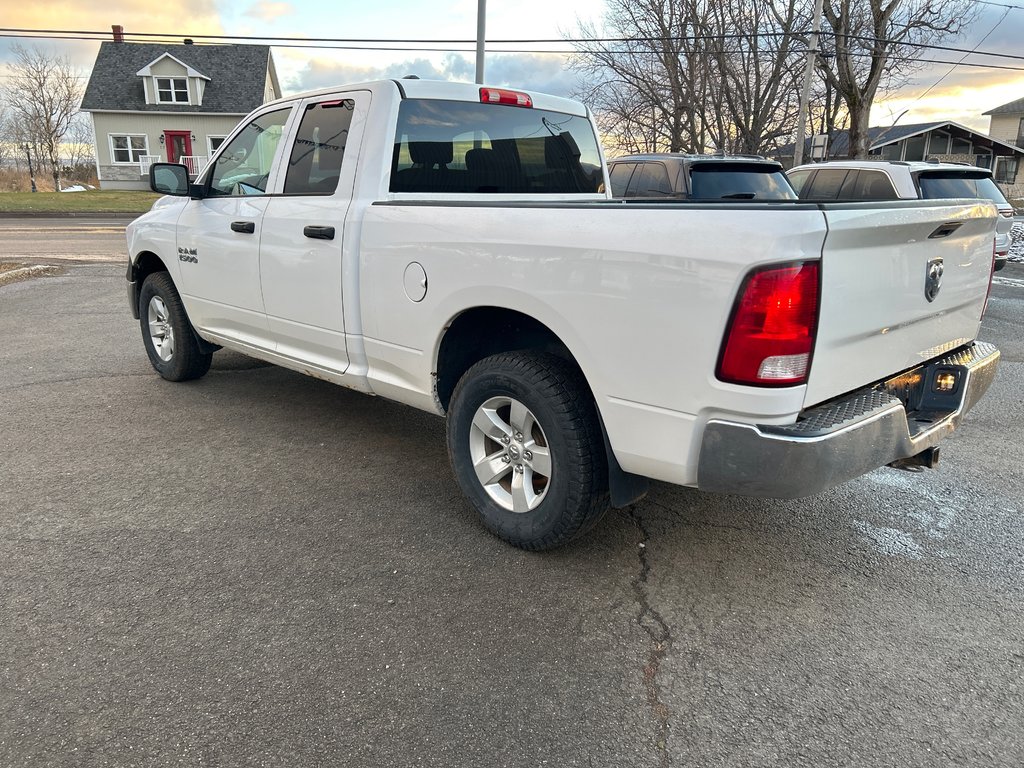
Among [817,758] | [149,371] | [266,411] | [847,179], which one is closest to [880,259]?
[817,758]

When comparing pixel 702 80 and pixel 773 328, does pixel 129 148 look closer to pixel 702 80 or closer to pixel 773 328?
pixel 702 80

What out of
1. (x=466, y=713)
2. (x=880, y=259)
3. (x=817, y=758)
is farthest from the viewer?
(x=880, y=259)

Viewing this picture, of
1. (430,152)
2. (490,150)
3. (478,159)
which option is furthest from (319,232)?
(490,150)

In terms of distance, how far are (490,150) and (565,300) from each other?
1736mm

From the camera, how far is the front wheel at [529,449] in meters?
3.01

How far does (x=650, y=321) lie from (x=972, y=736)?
160 centimetres

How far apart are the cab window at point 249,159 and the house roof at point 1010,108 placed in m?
72.7

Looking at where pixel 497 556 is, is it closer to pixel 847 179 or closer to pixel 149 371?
pixel 149 371

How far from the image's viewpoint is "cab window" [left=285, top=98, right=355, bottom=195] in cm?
400

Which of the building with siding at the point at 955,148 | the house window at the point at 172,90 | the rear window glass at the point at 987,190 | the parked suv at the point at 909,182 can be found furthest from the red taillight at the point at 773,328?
the building with siding at the point at 955,148

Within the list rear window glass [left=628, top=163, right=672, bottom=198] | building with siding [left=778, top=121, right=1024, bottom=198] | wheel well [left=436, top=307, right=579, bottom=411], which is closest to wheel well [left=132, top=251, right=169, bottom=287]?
wheel well [left=436, top=307, right=579, bottom=411]

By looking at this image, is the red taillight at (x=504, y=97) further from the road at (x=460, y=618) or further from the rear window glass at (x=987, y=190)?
the rear window glass at (x=987, y=190)

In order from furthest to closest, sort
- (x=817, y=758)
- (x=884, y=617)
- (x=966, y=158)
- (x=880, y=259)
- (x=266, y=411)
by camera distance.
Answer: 1. (x=966, y=158)
2. (x=266, y=411)
3. (x=884, y=617)
4. (x=880, y=259)
5. (x=817, y=758)

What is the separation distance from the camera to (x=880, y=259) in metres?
2.60
